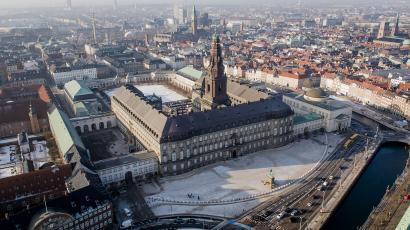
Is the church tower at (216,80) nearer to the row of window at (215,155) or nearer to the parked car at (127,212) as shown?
the row of window at (215,155)

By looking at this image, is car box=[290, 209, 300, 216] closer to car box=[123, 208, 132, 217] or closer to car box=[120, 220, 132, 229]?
car box=[120, 220, 132, 229]

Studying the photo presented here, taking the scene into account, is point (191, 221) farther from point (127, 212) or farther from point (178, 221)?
point (127, 212)

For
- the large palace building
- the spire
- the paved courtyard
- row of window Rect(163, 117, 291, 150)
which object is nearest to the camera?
the paved courtyard

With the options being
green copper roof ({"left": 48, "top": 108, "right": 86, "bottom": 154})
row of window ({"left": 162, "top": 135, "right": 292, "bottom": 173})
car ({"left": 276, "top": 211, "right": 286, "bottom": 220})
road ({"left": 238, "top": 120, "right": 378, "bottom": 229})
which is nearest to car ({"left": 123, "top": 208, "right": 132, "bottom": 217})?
row of window ({"left": 162, "top": 135, "right": 292, "bottom": 173})

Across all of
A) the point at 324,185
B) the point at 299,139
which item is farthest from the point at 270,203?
the point at 299,139

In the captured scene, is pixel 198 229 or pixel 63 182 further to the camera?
pixel 63 182

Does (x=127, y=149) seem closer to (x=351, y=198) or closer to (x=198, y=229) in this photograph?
(x=198, y=229)
